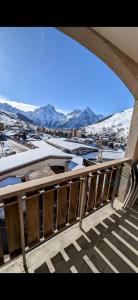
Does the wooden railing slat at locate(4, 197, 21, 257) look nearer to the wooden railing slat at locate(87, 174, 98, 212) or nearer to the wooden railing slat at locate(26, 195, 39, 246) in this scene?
the wooden railing slat at locate(26, 195, 39, 246)

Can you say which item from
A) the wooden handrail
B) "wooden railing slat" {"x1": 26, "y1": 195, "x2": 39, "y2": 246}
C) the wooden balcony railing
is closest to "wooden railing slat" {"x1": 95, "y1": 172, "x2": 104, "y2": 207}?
the wooden balcony railing

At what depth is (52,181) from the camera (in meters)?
1.44

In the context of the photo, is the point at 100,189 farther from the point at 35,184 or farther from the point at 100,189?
the point at 35,184

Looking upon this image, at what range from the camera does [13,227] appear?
1368 millimetres

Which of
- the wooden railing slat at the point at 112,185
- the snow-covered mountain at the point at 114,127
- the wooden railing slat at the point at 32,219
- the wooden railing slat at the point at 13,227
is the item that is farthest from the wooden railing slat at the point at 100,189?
the snow-covered mountain at the point at 114,127

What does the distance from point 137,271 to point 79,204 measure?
0.88 m

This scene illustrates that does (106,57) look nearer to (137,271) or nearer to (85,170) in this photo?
(85,170)

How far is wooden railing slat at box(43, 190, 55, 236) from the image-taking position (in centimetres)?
154

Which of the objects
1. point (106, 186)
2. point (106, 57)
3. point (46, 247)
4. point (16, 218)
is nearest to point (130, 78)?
point (106, 57)

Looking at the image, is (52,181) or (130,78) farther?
(130,78)

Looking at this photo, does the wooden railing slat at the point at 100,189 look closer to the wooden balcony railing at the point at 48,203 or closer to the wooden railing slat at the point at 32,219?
the wooden balcony railing at the point at 48,203

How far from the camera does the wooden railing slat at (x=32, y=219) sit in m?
1.42

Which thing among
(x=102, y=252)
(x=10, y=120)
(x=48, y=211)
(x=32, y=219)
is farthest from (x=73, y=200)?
(x=10, y=120)
